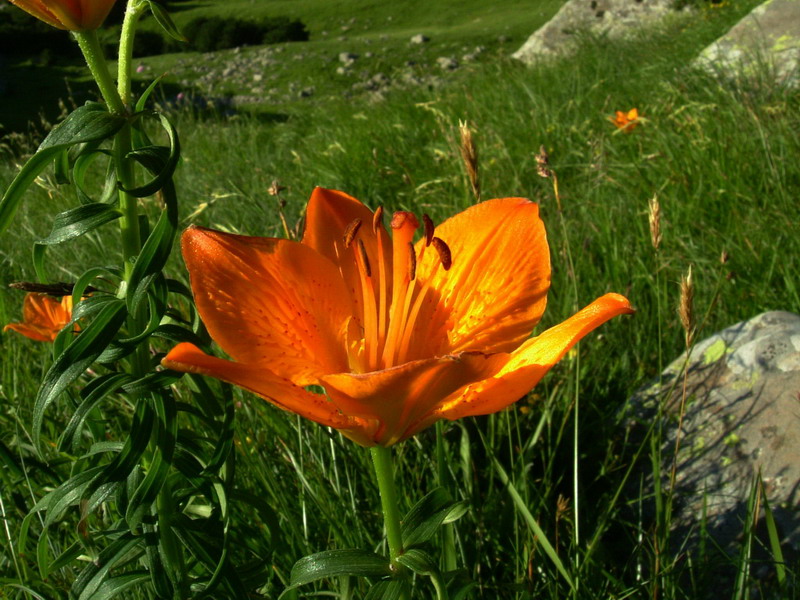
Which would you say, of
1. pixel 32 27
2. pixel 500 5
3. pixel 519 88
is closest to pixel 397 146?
pixel 519 88

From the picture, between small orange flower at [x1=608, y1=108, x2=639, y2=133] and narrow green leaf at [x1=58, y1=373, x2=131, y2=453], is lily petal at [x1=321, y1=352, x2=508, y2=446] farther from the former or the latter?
small orange flower at [x1=608, y1=108, x2=639, y2=133]

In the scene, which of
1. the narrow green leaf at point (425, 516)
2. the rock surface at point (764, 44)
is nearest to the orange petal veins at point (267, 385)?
the narrow green leaf at point (425, 516)

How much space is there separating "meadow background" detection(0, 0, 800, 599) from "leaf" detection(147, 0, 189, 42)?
1.94ft

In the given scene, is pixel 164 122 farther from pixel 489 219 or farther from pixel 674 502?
pixel 674 502

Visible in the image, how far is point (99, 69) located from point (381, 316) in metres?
0.40

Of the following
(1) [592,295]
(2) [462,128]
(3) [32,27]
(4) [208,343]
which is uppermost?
(3) [32,27]

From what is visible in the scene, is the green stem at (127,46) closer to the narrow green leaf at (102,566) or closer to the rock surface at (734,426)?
the narrow green leaf at (102,566)

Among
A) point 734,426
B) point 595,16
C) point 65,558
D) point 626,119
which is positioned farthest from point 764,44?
point 595,16

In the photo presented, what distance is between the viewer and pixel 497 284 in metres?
0.96

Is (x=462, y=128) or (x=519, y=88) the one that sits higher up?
(x=462, y=128)

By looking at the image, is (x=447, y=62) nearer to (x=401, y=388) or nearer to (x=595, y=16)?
(x=595, y=16)

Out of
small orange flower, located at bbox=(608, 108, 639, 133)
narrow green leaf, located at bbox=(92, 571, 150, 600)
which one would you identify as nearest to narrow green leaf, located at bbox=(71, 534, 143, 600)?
narrow green leaf, located at bbox=(92, 571, 150, 600)

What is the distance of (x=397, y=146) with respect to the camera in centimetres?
426

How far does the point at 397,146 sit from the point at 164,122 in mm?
3523
